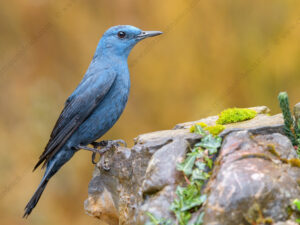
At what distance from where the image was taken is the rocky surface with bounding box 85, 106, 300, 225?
3.00 metres

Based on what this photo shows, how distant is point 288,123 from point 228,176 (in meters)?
1.13

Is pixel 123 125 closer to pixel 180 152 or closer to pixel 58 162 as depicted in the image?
pixel 58 162

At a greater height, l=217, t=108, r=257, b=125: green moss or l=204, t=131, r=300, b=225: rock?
l=217, t=108, r=257, b=125: green moss

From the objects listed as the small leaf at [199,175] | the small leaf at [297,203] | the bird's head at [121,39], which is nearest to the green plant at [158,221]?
the small leaf at [199,175]

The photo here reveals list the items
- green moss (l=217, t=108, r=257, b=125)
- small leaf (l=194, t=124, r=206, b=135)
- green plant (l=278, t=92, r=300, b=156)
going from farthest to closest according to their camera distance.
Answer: green moss (l=217, t=108, r=257, b=125)
small leaf (l=194, t=124, r=206, b=135)
green plant (l=278, t=92, r=300, b=156)

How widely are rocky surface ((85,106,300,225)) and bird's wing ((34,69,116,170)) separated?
0.71m

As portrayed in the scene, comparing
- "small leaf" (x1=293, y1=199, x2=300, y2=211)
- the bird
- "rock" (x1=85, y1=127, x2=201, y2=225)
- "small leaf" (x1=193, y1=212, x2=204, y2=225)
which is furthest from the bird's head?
"small leaf" (x1=293, y1=199, x2=300, y2=211)

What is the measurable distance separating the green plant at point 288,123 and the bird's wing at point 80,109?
84.6 inches

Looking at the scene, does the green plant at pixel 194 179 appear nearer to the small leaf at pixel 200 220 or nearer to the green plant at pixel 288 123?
the small leaf at pixel 200 220

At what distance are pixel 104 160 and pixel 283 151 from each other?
2.15 metres

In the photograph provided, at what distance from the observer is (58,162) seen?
523cm

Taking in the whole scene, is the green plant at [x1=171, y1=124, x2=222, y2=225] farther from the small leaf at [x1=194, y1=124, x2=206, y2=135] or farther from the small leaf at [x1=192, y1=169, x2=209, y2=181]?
the small leaf at [x1=194, y1=124, x2=206, y2=135]

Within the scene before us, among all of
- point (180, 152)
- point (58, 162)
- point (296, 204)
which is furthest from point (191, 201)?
point (58, 162)

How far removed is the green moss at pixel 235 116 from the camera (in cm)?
474
